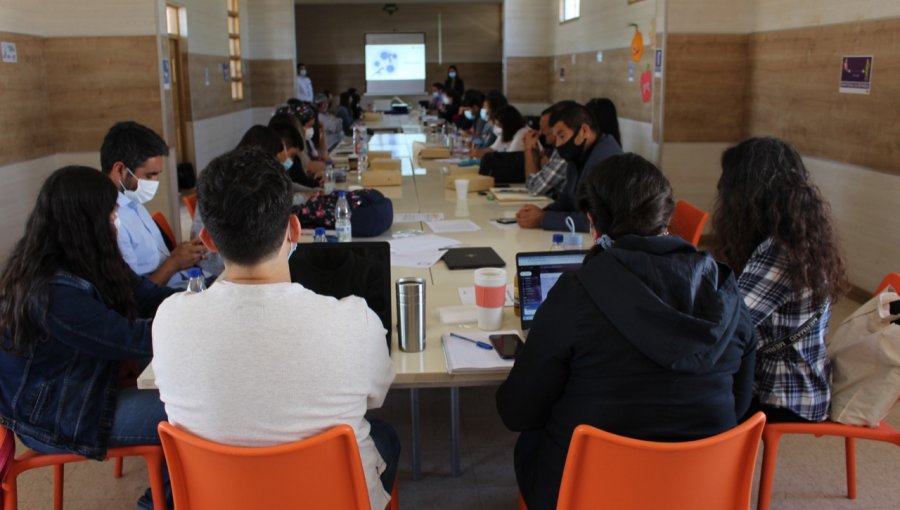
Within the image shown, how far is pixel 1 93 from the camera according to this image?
5.20 metres

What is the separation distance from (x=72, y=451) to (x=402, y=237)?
1737 mm

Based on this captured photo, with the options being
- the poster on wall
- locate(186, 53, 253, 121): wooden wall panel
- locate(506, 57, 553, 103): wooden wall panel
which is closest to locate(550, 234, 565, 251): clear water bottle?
the poster on wall

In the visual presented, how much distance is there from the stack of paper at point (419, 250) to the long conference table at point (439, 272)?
0.06 meters

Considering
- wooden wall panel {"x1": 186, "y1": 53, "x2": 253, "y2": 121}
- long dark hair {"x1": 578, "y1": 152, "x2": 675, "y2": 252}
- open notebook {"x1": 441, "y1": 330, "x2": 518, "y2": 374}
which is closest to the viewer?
long dark hair {"x1": 578, "y1": 152, "x2": 675, "y2": 252}

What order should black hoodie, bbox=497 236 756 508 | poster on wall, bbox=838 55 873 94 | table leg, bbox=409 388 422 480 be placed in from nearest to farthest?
black hoodie, bbox=497 236 756 508
table leg, bbox=409 388 422 480
poster on wall, bbox=838 55 873 94

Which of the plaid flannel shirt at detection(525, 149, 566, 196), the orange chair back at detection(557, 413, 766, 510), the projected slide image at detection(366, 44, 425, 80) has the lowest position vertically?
the orange chair back at detection(557, 413, 766, 510)

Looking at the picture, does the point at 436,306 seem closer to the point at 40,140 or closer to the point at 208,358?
the point at 208,358

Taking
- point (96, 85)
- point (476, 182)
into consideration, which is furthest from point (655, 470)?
point (96, 85)

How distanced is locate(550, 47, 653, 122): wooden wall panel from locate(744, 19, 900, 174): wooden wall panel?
1424 millimetres

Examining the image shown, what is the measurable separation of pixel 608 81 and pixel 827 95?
13.3 feet

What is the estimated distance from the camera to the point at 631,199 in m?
1.79

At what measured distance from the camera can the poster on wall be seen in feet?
15.5

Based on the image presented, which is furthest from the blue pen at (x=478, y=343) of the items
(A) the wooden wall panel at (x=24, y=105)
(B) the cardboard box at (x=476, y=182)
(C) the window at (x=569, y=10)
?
(C) the window at (x=569, y=10)

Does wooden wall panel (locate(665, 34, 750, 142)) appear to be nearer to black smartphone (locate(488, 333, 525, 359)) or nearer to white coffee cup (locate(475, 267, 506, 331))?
white coffee cup (locate(475, 267, 506, 331))
